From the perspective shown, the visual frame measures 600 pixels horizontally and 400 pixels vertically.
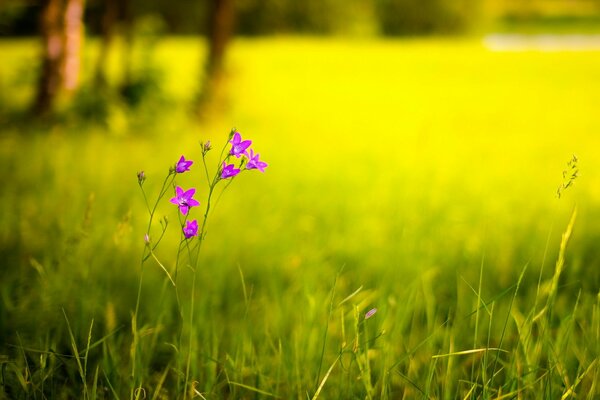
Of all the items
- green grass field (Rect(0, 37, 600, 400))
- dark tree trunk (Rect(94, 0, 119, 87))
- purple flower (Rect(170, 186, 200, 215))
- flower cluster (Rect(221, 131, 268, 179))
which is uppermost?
dark tree trunk (Rect(94, 0, 119, 87))

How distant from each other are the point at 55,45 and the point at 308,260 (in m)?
5.10

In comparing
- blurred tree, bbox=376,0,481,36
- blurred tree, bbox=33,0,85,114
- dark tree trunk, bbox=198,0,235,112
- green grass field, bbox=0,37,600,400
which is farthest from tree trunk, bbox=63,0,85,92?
blurred tree, bbox=376,0,481,36

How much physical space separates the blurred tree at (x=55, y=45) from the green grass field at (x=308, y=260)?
0.39m

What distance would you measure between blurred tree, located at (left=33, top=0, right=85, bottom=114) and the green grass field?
0.39 m

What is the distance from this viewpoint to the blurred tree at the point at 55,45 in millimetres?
6137

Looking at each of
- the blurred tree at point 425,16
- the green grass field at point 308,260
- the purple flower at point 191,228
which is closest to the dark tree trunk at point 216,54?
the green grass field at point 308,260

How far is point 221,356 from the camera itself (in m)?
1.73

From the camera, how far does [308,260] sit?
2613 millimetres

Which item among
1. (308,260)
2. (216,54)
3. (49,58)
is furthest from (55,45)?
(308,260)

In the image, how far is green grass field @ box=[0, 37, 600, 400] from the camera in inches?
56.3

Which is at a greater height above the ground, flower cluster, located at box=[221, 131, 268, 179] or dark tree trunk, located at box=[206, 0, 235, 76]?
dark tree trunk, located at box=[206, 0, 235, 76]

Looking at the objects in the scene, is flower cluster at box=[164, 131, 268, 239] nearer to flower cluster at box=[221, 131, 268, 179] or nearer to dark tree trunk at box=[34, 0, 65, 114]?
flower cluster at box=[221, 131, 268, 179]

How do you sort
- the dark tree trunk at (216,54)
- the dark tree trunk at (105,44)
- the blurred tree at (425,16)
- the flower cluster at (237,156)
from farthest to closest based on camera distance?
the blurred tree at (425,16) < the dark tree trunk at (216,54) < the dark tree trunk at (105,44) < the flower cluster at (237,156)

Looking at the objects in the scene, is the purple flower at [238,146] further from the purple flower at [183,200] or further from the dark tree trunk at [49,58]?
the dark tree trunk at [49,58]
